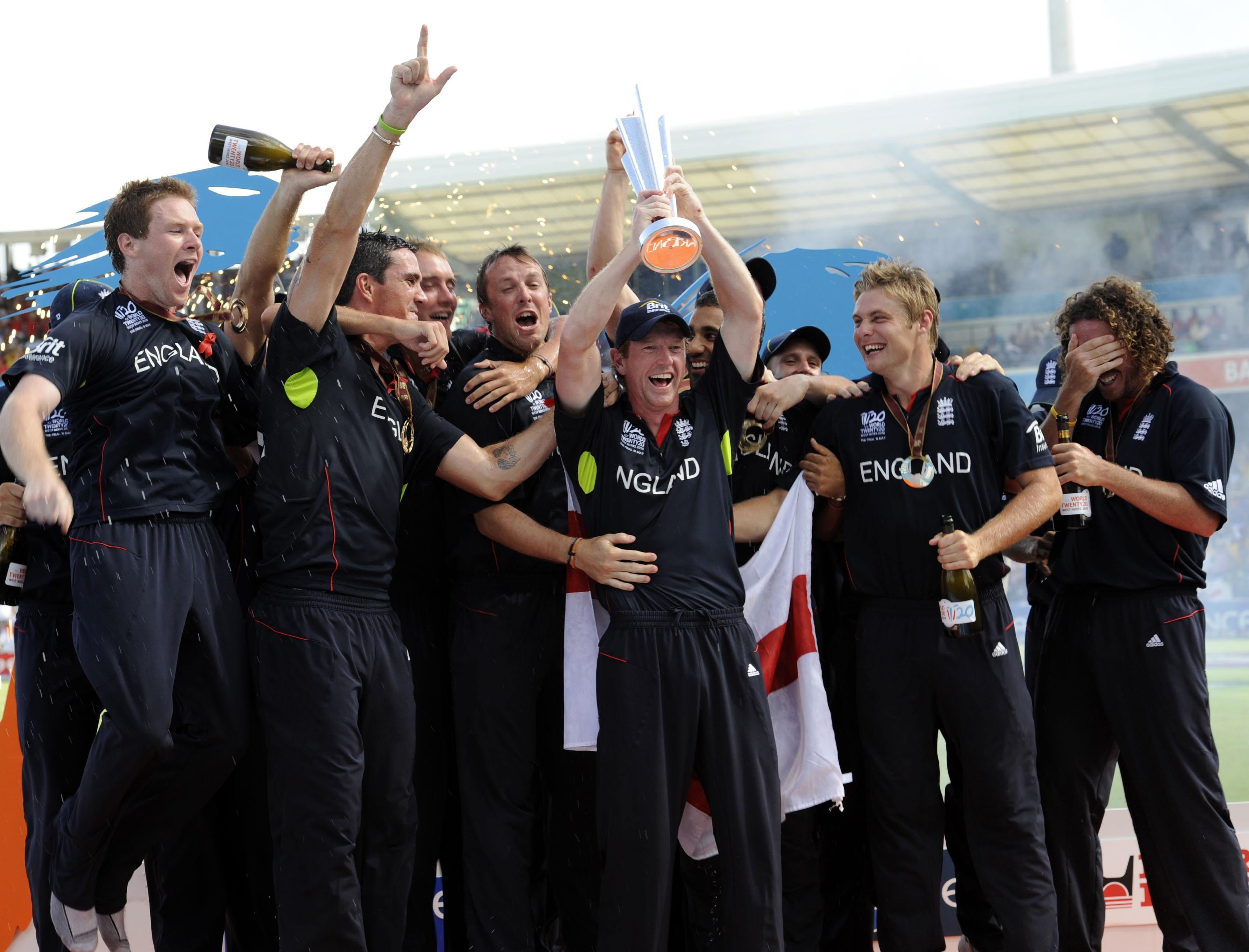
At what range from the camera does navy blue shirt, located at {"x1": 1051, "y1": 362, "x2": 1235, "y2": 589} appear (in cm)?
379

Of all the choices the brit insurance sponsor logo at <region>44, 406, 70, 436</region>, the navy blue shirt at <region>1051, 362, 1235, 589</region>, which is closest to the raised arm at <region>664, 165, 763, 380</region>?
the navy blue shirt at <region>1051, 362, 1235, 589</region>

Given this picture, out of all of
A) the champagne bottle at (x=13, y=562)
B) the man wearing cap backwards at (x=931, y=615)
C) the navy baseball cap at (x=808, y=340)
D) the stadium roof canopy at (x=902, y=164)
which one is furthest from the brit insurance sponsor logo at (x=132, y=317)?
the stadium roof canopy at (x=902, y=164)

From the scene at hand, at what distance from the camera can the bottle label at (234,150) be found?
3.16m

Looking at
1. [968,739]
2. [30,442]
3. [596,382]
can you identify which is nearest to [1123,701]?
[968,739]

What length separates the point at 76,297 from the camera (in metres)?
3.27

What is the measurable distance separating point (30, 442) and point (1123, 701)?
3.57 metres

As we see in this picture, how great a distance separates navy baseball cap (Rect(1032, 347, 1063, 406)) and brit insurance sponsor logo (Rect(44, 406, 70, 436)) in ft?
11.9

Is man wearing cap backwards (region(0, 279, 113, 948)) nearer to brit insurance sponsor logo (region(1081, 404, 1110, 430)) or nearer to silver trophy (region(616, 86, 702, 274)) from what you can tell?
silver trophy (region(616, 86, 702, 274))

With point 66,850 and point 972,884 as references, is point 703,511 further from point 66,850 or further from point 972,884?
point 66,850

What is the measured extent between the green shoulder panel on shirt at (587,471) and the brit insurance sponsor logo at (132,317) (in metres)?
1.39

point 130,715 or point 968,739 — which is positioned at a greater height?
point 130,715

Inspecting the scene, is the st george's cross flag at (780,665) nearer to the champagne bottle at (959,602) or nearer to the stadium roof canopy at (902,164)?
the champagne bottle at (959,602)

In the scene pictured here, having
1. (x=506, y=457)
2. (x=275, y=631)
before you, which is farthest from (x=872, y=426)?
(x=275, y=631)

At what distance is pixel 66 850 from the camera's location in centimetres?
304
